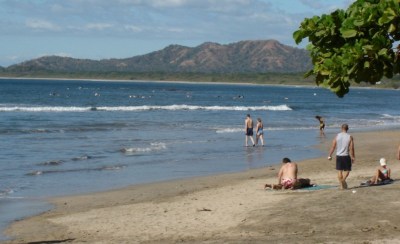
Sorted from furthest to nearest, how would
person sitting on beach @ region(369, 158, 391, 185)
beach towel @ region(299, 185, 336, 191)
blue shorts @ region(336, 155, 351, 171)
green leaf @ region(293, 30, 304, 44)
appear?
1. person sitting on beach @ region(369, 158, 391, 185)
2. beach towel @ region(299, 185, 336, 191)
3. blue shorts @ region(336, 155, 351, 171)
4. green leaf @ region(293, 30, 304, 44)

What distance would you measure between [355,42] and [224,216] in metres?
7.21

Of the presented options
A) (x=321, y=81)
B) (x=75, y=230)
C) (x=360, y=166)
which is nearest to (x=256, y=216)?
(x=75, y=230)

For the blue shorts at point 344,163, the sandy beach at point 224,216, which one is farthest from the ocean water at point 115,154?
the blue shorts at point 344,163

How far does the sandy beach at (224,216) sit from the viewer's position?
36.8 ft

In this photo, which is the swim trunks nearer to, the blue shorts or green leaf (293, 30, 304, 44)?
the blue shorts

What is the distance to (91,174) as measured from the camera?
21.4 metres

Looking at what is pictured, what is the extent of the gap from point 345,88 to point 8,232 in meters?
8.19

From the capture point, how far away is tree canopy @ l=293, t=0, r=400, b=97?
246 inches

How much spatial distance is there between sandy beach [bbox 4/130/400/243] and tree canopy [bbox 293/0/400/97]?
426cm

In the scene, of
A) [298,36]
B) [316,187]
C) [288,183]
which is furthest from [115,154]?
[298,36]

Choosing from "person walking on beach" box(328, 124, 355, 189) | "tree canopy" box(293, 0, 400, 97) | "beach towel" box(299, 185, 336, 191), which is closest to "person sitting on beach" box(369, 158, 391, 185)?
"beach towel" box(299, 185, 336, 191)

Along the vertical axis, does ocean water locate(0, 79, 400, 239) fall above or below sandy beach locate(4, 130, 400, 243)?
below

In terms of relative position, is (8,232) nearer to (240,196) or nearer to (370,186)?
(240,196)

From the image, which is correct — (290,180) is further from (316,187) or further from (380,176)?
(380,176)
